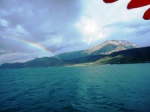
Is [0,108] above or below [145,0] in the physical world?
below

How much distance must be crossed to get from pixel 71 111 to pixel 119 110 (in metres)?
7.70

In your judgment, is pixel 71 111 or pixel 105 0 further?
pixel 71 111

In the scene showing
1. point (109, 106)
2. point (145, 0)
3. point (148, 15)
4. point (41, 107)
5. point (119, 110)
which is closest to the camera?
point (145, 0)

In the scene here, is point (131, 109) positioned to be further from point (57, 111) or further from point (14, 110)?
point (14, 110)

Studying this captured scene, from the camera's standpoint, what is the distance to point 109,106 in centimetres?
3105

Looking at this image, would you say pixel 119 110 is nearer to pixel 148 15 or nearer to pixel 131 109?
pixel 131 109

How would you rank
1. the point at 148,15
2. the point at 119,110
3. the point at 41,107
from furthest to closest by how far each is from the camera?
1. the point at 41,107
2. the point at 119,110
3. the point at 148,15

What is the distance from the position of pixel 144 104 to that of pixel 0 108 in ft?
88.0

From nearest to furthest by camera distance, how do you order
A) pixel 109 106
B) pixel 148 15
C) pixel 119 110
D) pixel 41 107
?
pixel 148 15, pixel 119 110, pixel 109 106, pixel 41 107

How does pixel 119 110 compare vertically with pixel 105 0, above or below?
below

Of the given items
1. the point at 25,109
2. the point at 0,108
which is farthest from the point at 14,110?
the point at 0,108

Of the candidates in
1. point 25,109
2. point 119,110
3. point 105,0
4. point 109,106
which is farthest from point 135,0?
point 25,109

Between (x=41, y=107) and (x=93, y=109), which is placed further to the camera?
(x=41, y=107)

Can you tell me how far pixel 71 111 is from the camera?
97.2 feet
